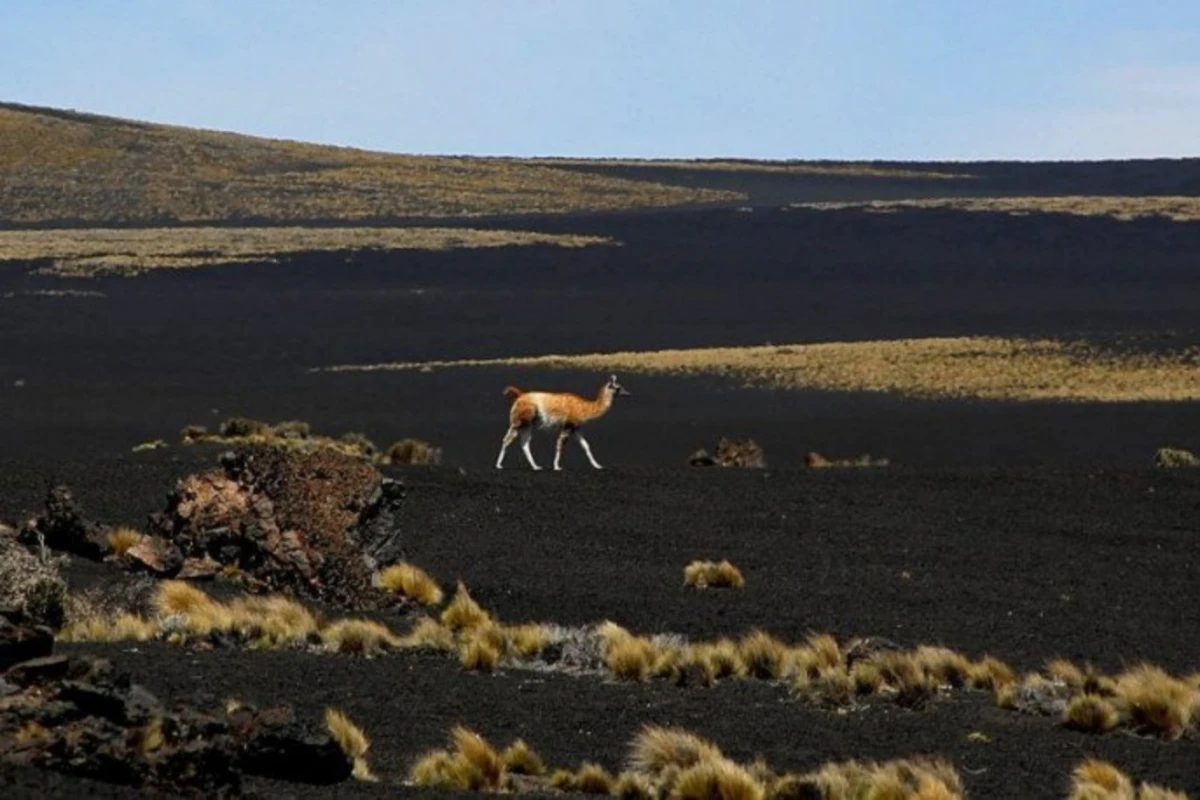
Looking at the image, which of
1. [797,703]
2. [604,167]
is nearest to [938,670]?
[797,703]

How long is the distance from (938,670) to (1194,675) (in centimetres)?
201

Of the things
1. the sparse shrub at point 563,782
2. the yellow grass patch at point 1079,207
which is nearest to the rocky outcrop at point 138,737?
the sparse shrub at point 563,782

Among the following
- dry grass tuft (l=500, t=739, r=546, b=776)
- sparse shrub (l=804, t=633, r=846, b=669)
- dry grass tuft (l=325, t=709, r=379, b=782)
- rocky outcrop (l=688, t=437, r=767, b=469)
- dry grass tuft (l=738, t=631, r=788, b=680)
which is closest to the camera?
dry grass tuft (l=325, t=709, r=379, b=782)

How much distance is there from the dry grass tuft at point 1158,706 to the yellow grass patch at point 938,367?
2314 cm

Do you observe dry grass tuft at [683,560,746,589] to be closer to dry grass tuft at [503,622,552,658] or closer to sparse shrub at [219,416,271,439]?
dry grass tuft at [503,622,552,658]

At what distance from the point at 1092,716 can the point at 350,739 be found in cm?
414

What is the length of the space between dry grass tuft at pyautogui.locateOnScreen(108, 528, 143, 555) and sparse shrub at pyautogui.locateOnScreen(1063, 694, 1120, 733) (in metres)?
7.53

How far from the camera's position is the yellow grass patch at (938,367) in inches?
1405

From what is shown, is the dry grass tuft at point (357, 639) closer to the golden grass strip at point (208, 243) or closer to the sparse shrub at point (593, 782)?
the sparse shrub at point (593, 782)

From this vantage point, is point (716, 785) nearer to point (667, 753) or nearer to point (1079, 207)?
point (667, 753)

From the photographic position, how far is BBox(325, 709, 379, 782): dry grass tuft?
905 cm

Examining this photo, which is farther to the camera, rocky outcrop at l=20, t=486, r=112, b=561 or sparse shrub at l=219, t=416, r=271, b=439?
sparse shrub at l=219, t=416, r=271, b=439

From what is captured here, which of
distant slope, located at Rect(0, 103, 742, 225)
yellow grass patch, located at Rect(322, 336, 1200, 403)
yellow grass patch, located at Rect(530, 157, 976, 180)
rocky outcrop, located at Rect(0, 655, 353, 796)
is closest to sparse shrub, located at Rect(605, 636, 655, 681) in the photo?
rocky outcrop, located at Rect(0, 655, 353, 796)

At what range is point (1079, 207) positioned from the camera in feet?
278
